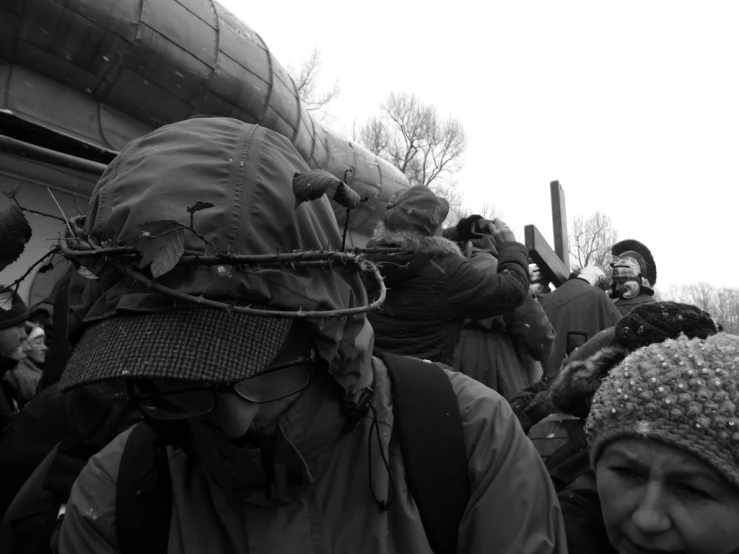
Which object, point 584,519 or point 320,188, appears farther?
point 584,519

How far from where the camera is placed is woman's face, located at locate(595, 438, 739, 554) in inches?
47.8

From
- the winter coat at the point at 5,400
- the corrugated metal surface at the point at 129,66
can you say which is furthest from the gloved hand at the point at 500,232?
the corrugated metal surface at the point at 129,66

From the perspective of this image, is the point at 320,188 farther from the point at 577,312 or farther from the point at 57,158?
the point at 577,312

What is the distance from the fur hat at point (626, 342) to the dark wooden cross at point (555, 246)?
2.95m

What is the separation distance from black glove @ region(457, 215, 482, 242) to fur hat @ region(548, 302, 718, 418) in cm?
181

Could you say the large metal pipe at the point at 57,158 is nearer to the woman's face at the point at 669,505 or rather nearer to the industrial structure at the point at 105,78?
the industrial structure at the point at 105,78

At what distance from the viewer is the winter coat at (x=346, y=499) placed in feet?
4.03

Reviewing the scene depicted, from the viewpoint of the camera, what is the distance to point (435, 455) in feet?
4.20

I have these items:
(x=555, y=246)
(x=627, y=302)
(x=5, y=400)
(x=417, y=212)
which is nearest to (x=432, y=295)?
(x=417, y=212)

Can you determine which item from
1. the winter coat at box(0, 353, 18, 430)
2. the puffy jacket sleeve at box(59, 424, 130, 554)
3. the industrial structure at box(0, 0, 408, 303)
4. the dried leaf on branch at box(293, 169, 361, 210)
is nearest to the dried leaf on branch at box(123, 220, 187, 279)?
the dried leaf on branch at box(293, 169, 361, 210)

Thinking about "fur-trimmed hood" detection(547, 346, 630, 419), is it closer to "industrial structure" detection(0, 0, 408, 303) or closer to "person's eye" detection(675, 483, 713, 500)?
"person's eye" detection(675, 483, 713, 500)

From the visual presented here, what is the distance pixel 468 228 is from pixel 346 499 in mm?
2651

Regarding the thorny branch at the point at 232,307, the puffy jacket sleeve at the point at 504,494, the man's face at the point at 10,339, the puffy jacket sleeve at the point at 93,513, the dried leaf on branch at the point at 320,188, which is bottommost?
the man's face at the point at 10,339

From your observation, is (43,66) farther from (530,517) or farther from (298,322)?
(530,517)
